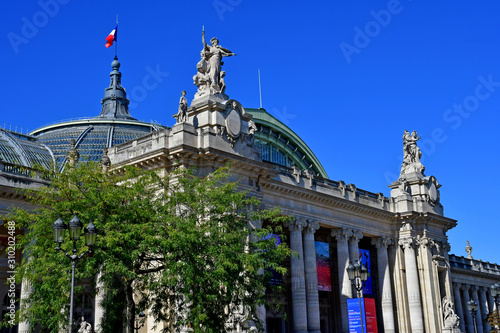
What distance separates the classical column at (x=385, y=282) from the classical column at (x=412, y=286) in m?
1.83

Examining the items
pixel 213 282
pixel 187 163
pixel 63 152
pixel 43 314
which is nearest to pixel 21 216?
pixel 43 314

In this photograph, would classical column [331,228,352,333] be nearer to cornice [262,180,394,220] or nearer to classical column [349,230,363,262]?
classical column [349,230,363,262]

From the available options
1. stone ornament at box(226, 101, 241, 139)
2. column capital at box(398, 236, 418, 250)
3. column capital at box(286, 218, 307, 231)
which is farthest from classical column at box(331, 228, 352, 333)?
stone ornament at box(226, 101, 241, 139)

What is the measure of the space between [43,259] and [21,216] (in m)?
2.35

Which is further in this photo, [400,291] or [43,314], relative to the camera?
[400,291]

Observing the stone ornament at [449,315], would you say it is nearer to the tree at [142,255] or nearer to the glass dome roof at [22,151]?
the tree at [142,255]

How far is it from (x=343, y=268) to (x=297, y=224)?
6.70 m

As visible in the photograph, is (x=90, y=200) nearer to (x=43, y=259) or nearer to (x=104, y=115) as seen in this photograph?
(x=43, y=259)

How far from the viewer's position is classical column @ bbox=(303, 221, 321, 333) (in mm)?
46562

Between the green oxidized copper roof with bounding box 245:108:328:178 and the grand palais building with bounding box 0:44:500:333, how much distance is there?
36.7 inches

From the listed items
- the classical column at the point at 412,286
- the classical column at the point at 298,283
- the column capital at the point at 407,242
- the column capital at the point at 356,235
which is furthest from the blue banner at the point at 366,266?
the classical column at the point at 298,283

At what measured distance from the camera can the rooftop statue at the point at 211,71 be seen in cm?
4181

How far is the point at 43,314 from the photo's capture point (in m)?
27.0

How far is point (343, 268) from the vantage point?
168 feet
